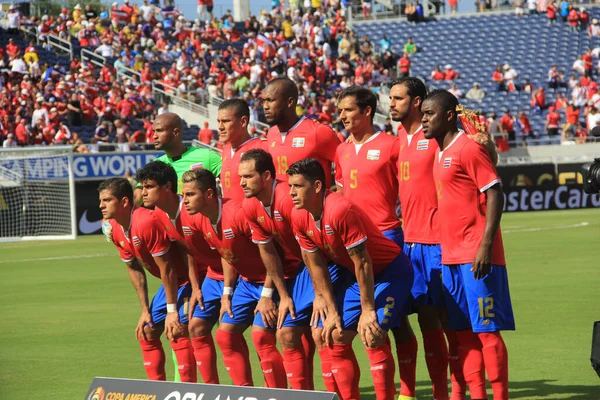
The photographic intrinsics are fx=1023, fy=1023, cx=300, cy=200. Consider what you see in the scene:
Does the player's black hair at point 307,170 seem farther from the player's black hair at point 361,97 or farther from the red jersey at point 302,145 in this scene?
the red jersey at point 302,145

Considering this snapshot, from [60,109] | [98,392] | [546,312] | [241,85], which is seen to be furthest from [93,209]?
[98,392]

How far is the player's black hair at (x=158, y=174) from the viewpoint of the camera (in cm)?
800

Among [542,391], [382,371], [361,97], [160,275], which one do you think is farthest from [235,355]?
[542,391]

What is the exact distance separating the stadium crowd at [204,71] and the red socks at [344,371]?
2149cm

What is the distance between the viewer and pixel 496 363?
23.2 feet

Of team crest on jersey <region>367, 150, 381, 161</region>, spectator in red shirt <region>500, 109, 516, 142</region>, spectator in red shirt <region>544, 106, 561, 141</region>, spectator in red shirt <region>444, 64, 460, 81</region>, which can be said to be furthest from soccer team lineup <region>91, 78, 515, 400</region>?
spectator in red shirt <region>444, 64, 460, 81</region>

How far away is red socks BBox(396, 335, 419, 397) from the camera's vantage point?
7.80 m

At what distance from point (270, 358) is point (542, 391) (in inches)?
95.8

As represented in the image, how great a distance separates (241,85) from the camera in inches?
1442

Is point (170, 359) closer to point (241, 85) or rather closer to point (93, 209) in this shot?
point (93, 209)

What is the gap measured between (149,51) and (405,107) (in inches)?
1220

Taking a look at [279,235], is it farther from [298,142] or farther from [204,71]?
[204,71]

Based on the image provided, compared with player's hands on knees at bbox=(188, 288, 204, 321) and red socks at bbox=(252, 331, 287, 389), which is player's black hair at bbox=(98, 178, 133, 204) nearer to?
player's hands on knees at bbox=(188, 288, 204, 321)

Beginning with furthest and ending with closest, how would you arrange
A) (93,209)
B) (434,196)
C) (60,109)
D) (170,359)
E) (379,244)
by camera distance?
(60,109) < (93,209) < (170,359) < (434,196) < (379,244)
